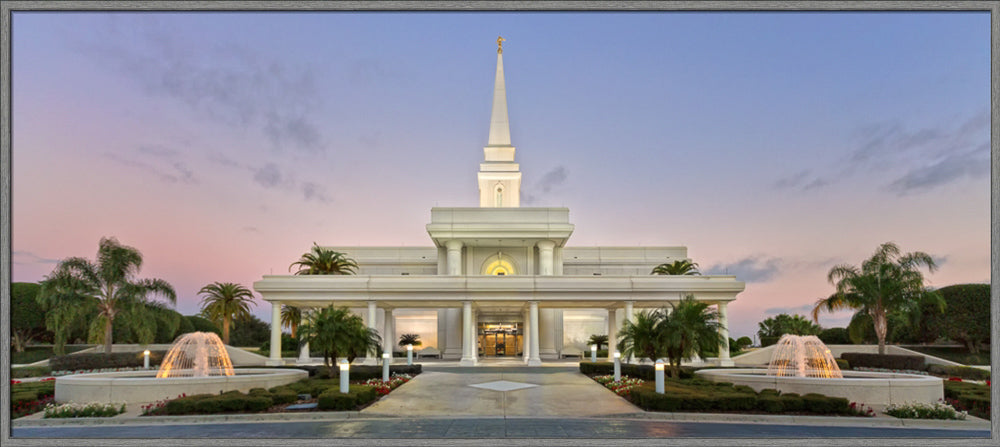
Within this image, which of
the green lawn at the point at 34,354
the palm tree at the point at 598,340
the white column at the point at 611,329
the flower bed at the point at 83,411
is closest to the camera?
the flower bed at the point at 83,411

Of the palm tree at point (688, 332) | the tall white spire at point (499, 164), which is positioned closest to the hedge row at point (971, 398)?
the palm tree at point (688, 332)

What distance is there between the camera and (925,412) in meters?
18.1

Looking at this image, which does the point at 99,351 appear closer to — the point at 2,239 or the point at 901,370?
the point at 2,239

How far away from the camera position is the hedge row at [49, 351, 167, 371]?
37.7 meters

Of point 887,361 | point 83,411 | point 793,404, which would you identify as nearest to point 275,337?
point 83,411

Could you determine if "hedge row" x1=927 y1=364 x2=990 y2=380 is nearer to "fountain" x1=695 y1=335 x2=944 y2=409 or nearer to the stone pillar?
"fountain" x1=695 y1=335 x2=944 y2=409

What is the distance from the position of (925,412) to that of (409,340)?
138 feet

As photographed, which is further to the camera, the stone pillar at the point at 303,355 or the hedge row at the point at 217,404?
the stone pillar at the point at 303,355

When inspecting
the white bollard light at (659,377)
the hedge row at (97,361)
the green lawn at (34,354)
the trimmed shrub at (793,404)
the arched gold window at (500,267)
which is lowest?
the green lawn at (34,354)

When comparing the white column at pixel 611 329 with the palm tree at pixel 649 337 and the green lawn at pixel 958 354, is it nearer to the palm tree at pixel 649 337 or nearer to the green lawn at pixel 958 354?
the palm tree at pixel 649 337

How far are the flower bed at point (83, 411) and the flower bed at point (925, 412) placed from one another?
21.0 meters

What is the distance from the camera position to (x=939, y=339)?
178 ft

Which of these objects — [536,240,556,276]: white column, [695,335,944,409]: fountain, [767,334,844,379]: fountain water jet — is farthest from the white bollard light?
[536,240,556,276]: white column

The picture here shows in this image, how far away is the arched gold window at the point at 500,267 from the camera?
55156mm
